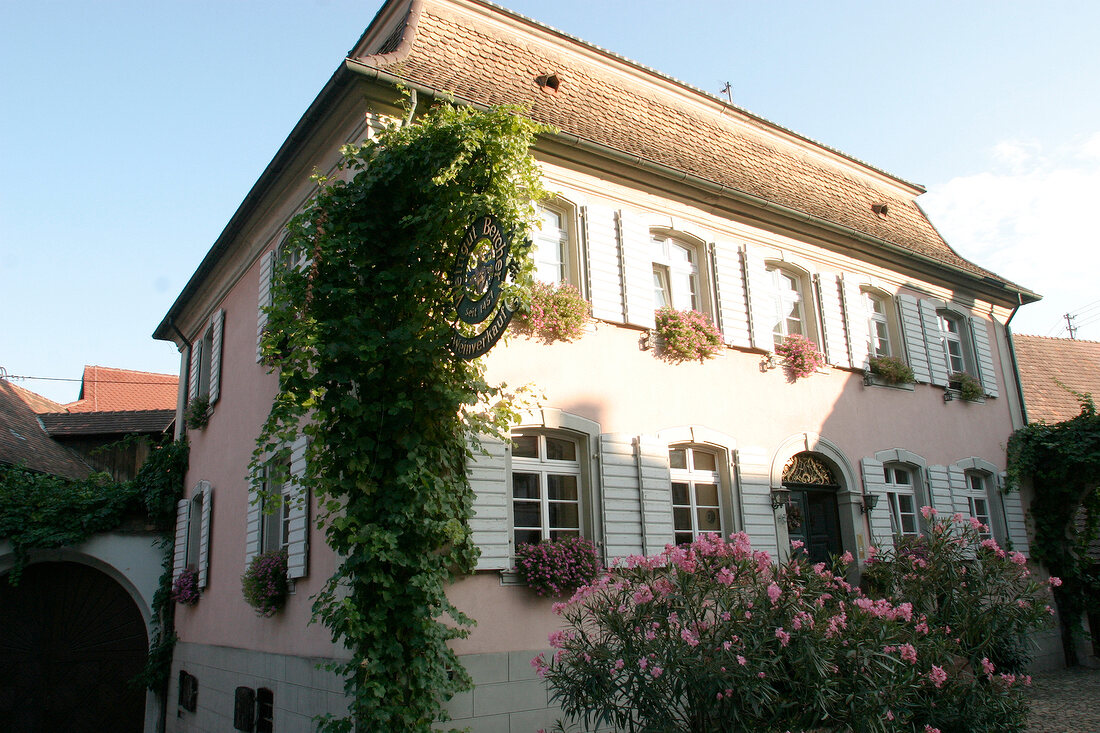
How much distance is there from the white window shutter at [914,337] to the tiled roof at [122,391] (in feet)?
64.1

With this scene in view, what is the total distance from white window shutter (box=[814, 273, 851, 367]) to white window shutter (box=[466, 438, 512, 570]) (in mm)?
5491

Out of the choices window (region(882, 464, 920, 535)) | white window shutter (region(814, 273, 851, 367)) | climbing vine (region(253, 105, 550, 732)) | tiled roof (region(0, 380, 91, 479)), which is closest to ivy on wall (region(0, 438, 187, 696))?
tiled roof (region(0, 380, 91, 479))

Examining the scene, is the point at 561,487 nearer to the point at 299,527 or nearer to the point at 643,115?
the point at 299,527

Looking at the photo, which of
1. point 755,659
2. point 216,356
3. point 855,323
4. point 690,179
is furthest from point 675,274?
point 216,356

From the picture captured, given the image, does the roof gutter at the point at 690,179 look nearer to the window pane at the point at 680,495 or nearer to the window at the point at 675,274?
the window at the point at 675,274

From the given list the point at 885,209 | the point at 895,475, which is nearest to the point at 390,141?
the point at 895,475

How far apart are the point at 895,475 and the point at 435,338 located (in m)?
7.83

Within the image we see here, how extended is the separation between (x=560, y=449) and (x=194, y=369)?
802 cm

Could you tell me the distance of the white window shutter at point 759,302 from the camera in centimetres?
1052

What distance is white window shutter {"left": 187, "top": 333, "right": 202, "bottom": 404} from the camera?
13.6 meters

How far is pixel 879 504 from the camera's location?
11188 millimetres

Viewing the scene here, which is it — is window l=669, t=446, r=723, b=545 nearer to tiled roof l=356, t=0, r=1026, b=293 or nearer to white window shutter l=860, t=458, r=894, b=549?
white window shutter l=860, t=458, r=894, b=549

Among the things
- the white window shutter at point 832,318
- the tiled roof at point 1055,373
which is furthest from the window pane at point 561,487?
the tiled roof at point 1055,373

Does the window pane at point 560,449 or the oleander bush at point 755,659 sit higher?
the window pane at point 560,449
